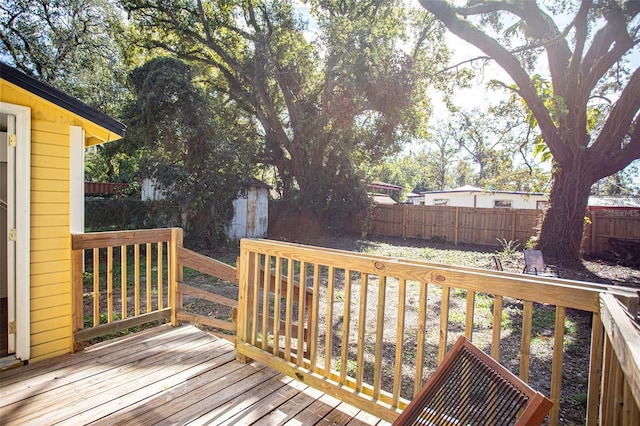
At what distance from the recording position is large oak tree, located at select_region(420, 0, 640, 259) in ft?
26.2

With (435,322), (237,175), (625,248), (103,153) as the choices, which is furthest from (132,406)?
(625,248)

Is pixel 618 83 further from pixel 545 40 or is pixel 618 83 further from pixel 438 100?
pixel 438 100

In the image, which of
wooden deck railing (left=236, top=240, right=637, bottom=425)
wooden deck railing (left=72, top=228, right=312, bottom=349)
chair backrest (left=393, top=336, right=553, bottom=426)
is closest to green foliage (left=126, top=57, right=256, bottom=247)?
wooden deck railing (left=72, top=228, right=312, bottom=349)

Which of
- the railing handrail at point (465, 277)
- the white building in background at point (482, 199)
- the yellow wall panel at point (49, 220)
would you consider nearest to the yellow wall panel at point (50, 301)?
the yellow wall panel at point (49, 220)

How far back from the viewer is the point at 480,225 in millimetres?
12812

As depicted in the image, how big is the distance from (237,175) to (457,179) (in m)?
35.1

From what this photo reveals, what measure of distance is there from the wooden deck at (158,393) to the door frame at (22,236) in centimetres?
30

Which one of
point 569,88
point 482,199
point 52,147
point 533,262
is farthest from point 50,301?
point 482,199

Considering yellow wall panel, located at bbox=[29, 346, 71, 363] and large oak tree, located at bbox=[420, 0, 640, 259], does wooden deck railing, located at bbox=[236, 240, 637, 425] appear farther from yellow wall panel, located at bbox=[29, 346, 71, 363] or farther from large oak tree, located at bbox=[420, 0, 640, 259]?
large oak tree, located at bbox=[420, 0, 640, 259]

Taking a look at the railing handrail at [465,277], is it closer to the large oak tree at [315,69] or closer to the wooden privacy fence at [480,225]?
the large oak tree at [315,69]

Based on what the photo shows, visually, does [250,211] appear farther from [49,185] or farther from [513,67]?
[49,185]

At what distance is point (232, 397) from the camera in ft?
7.02

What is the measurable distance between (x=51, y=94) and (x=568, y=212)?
10542 millimetres

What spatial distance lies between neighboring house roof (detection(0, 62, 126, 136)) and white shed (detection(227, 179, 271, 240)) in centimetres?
868
